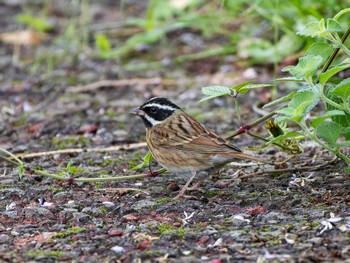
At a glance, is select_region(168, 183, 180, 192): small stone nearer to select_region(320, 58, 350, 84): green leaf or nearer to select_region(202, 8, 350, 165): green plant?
select_region(202, 8, 350, 165): green plant

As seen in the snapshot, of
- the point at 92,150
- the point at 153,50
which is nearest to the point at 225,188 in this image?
the point at 92,150

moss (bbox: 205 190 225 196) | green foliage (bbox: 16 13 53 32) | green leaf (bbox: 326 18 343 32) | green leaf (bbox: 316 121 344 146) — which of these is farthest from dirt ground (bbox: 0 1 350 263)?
green foliage (bbox: 16 13 53 32)

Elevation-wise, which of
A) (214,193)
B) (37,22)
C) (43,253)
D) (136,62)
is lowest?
(214,193)

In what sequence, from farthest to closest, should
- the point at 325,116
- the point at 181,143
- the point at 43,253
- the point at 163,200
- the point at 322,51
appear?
the point at 181,143
the point at 163,200
the point at 322,51
the point at 325,116
the point at 43,253

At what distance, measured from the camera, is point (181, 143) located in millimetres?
5500

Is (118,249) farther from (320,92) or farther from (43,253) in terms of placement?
(320,92)

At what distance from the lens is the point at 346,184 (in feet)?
16.3

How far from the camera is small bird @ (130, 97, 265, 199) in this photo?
17.3ft

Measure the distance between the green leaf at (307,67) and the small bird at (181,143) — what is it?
33.1 inches

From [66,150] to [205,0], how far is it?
494 centimetres

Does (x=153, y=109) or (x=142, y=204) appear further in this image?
(x=153, y=109)

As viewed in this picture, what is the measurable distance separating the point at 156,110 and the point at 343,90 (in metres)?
1.78

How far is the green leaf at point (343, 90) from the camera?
4.37 m

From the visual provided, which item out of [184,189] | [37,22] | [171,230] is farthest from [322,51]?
[37,22]
